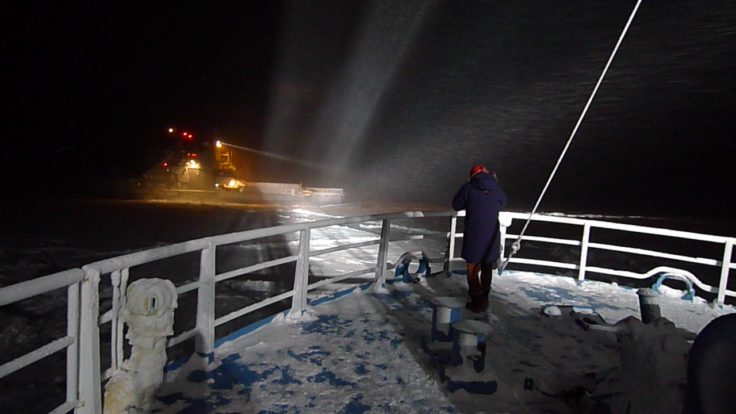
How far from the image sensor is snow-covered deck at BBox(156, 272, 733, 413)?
11.3 ft

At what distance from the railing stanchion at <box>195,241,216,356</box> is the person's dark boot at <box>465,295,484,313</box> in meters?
3.28

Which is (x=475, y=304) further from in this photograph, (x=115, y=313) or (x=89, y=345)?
(x=89, y=345)

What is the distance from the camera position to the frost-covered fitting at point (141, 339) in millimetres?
2990

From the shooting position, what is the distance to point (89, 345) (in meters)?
2.63

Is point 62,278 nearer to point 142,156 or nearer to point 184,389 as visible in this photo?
point 184,389

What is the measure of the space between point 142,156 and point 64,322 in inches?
2106

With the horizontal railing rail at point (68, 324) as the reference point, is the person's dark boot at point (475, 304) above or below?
below

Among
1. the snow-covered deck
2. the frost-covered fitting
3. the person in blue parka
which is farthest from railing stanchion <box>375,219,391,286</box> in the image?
the frost-covered fitting

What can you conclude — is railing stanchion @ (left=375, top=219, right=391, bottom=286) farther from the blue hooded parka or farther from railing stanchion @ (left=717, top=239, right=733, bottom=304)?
railing stanchion @ (left=717, top=239, right=733, bottom=304)

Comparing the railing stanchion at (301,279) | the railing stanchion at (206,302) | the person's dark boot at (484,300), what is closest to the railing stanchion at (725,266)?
the person's dark boot at (484,300)

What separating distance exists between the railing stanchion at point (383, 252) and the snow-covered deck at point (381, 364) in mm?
443

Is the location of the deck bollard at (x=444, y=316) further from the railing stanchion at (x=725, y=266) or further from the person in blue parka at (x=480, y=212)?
the railing stanchion at (x=725, y=266)

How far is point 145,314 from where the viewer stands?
3027 mm

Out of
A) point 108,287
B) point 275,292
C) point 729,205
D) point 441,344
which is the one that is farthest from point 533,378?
point 729,205
